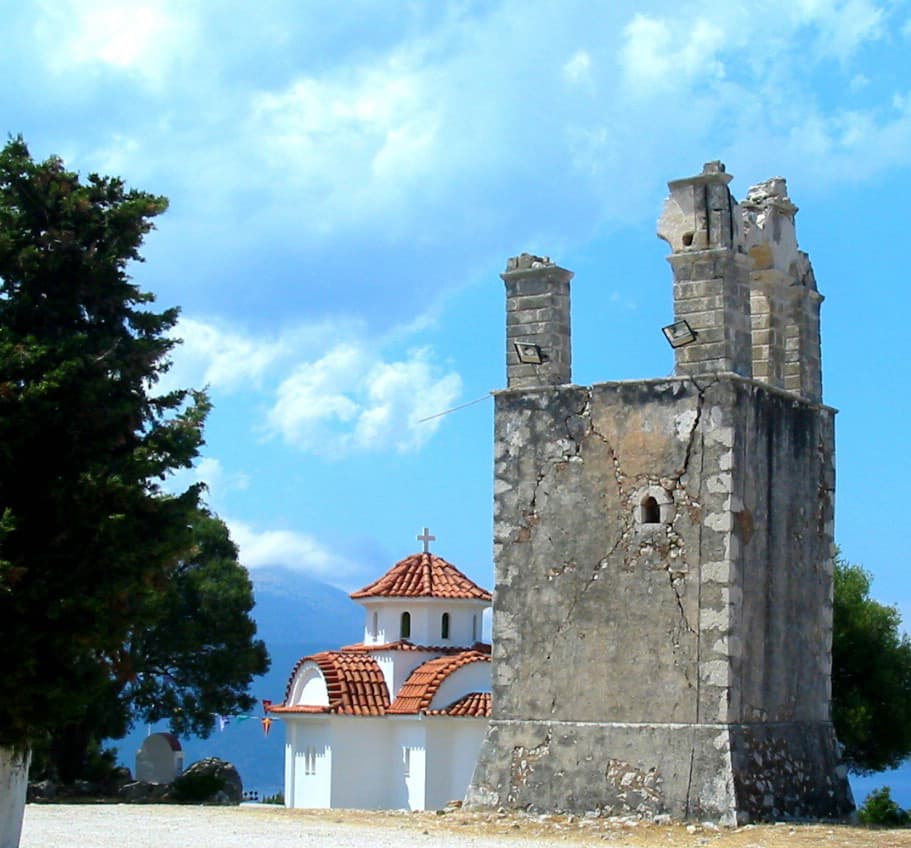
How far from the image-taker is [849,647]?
33.8 metres

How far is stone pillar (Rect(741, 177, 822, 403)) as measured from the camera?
20688 millimetres

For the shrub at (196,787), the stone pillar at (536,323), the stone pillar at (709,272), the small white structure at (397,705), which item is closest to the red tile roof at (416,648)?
the small white structure at (397,705)

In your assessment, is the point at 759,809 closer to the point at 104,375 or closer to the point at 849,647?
the point at 104,375

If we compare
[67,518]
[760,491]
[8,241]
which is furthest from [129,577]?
[760,491]

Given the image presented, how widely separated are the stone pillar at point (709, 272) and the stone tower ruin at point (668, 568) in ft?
0.08

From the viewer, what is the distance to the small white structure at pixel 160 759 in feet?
135

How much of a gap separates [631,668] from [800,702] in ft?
8.11

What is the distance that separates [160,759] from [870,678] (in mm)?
17660

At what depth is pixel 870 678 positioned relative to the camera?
34.0 m

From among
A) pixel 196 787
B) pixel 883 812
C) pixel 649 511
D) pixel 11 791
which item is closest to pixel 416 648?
pixel 196 787

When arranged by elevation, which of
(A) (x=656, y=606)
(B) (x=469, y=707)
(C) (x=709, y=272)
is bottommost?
(B) (x=469, y=707)

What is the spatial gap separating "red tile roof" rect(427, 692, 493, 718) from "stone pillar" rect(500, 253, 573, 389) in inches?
547

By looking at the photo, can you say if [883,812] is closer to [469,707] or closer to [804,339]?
[804,339]

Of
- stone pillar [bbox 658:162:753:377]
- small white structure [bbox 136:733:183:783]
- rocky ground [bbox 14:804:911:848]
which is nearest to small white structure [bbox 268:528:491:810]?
small white structure [bbox 136:733:183:783]
